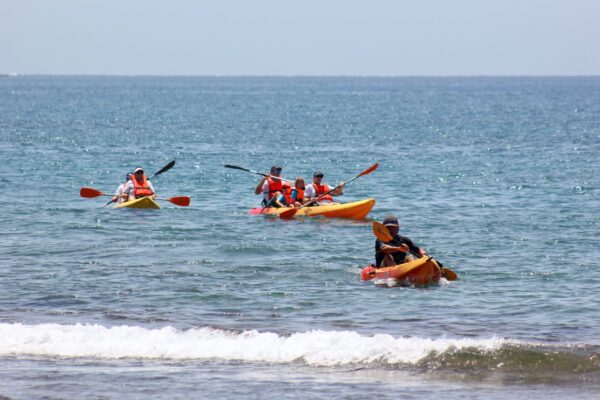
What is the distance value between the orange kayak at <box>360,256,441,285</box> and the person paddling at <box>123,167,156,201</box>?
11.6m

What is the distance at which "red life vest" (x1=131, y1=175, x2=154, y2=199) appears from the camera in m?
27.9

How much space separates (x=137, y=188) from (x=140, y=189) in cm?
9

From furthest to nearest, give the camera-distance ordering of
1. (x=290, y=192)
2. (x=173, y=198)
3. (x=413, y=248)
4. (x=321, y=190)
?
(x=173, y=198)
(x=321, y=190)
(x=290, y=192)
(x=413, y=248)

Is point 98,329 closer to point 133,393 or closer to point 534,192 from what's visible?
point 133,393

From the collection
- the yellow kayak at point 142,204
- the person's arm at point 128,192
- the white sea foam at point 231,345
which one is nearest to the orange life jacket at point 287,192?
the yellow kayak at point 142,204

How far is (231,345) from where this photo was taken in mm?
13586

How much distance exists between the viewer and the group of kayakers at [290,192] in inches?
1040

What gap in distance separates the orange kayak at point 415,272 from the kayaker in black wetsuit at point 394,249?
198 mm

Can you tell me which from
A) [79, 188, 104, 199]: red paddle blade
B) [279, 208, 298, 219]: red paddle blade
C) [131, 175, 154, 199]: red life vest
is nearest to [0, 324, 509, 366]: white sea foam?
[279, 208, 298, 219]: red paddle blade

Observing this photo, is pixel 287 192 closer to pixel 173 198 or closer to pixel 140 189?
pixel 173 198

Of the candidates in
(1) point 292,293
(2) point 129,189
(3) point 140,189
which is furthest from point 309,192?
(1) point 292,293

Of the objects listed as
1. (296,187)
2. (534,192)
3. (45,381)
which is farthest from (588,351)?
(534,192)

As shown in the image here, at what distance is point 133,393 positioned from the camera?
11383mm

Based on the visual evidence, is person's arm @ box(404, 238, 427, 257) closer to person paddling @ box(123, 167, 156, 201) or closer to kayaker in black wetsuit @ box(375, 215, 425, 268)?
kayaker in black wetsuit @ box(375, 215, 425, 268)
